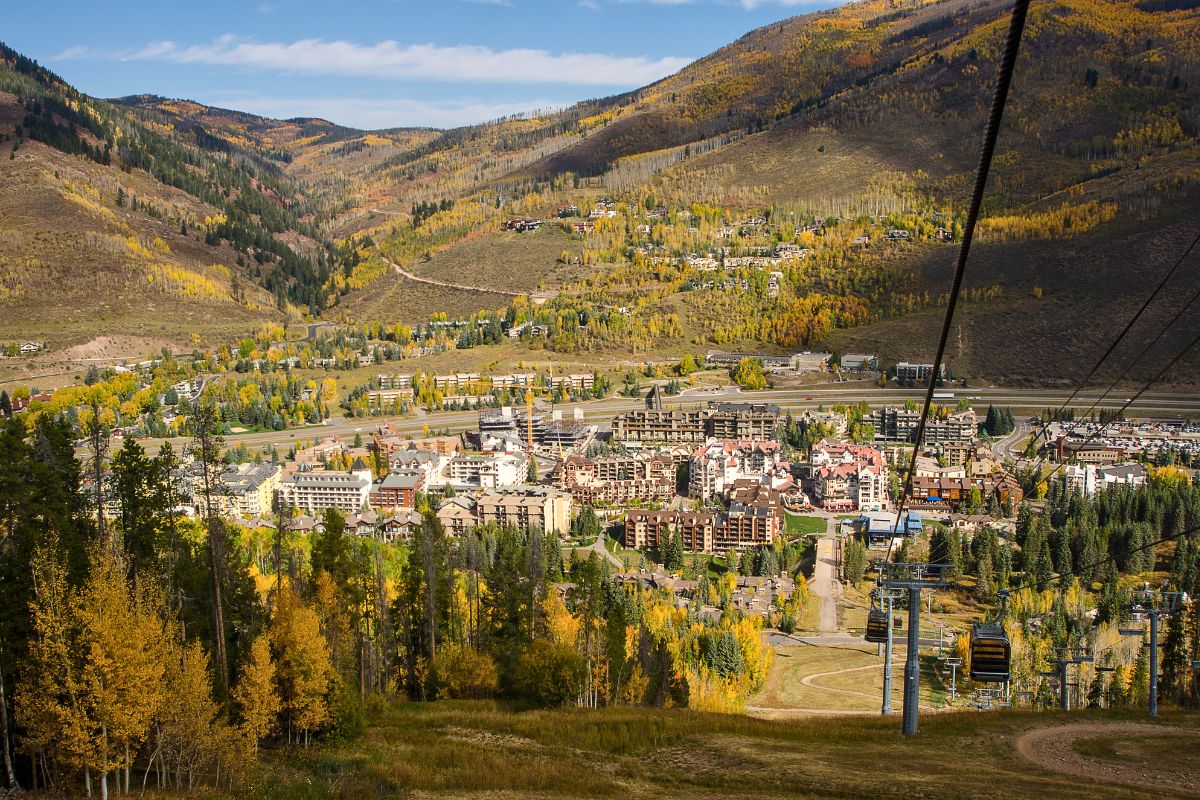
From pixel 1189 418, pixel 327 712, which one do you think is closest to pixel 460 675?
pixel 327 712

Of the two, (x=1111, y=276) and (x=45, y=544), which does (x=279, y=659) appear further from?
(x=1111, y=276)

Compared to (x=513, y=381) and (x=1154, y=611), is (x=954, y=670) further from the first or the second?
(x=513, y=381)

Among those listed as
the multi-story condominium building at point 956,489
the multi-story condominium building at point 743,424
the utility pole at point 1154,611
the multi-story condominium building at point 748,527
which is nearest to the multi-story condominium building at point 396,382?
the multi-story condominium building at point 743,424

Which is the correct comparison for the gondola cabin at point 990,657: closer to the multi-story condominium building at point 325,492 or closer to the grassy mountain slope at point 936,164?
the multi-story condominium building at point 325,492

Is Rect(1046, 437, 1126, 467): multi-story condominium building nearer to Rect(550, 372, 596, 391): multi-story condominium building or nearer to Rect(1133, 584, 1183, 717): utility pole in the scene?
Rect(1133, 584, 1183, 717): utility pole

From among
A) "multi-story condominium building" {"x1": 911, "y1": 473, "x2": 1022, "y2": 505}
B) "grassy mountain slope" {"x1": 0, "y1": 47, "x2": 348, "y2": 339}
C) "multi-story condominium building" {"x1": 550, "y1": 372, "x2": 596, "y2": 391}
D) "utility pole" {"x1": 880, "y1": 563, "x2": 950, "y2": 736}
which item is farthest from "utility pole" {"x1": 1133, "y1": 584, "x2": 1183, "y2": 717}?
"grassy mountain slope" {"x1": 0, "y1": 47, "x2": 348, "y2": 339}

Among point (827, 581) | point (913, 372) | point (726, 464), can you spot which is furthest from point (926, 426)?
point (827, 581)
